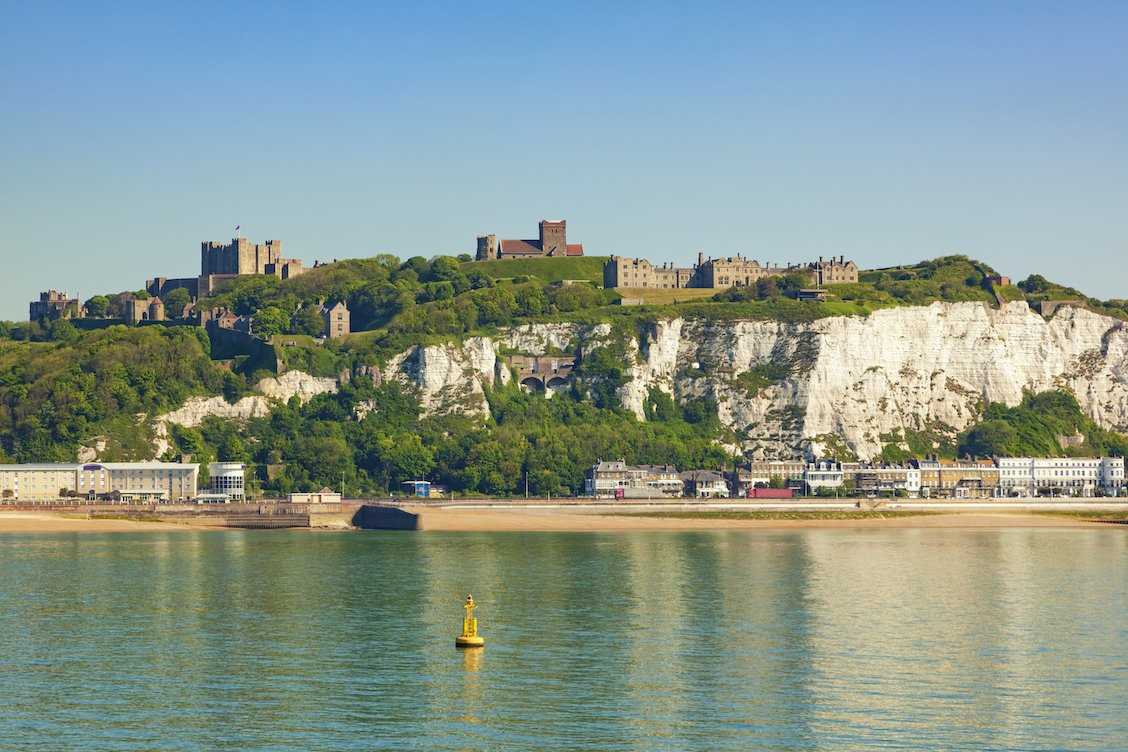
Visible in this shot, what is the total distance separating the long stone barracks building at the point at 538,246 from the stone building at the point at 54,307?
45383 millimetres

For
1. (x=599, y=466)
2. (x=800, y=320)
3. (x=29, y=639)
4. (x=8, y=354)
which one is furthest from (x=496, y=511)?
(x=29, y=639)

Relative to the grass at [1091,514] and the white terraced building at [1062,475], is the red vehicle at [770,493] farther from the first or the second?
the white terraced building at [1062,475]

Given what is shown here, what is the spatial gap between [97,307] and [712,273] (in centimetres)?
6650

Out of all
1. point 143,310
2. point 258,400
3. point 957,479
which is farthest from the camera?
point 143,310

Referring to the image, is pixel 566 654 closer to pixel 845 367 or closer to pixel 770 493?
pixel 770 493

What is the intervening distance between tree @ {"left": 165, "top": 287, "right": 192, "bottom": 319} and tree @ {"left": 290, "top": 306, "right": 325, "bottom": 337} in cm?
1938

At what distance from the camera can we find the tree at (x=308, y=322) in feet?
502

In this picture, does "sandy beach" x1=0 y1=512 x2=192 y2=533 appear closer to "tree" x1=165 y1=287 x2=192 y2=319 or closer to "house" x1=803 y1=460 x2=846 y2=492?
"house" x1=803 y1=460 x2=846 y2=492

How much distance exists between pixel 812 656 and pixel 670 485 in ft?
273

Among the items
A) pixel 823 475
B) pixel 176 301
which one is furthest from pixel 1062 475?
pixel 176 301

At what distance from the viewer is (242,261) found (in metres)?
186

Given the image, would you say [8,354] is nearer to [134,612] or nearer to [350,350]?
[350,350]

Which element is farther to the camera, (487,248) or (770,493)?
(487,248)

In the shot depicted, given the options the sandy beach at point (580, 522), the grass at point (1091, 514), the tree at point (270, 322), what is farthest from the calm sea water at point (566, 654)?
the tree at point (270, 322)
